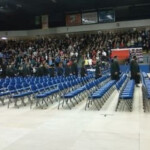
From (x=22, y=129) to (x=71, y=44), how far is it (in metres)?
21.3

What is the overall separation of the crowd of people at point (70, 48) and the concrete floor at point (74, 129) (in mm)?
13811

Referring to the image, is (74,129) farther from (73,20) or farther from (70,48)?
(73,20)

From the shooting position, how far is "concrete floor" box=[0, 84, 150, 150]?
550 cm

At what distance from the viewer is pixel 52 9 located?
25.9 m

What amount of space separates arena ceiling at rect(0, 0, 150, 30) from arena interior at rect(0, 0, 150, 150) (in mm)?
77

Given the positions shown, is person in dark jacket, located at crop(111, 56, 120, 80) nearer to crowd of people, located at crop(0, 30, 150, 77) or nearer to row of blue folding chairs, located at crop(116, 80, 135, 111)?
row of blue folding chairs, located at crop(116, 80, 135, 111)

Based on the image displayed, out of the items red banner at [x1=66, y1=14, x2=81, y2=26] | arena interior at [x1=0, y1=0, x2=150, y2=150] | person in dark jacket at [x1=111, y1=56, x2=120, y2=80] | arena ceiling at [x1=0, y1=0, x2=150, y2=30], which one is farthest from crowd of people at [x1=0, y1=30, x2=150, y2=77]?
person in dark jacket at [x1=111, y1=56, x2=120, y2=80]

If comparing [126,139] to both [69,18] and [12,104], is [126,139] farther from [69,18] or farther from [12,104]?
[69,18]

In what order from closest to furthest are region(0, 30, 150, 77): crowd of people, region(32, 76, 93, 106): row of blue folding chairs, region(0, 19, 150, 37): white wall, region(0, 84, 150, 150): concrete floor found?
region(0, 84, 150, 150): concrete floor
region(32, 76, 93, 106): row of blue folding chairs
region(0, 30, 150, 77): crowd of people
region(0, 19, 150, 37): white wall

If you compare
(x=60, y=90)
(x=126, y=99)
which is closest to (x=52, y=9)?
(x=60, y=90)

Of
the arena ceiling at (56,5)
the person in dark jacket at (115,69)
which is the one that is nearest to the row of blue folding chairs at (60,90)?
the person in dark jacket at (115,69)

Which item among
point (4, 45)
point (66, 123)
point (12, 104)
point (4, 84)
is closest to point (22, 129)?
point (66, 123)

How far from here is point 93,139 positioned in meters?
5.82

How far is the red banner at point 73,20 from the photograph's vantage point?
27.3 metres
